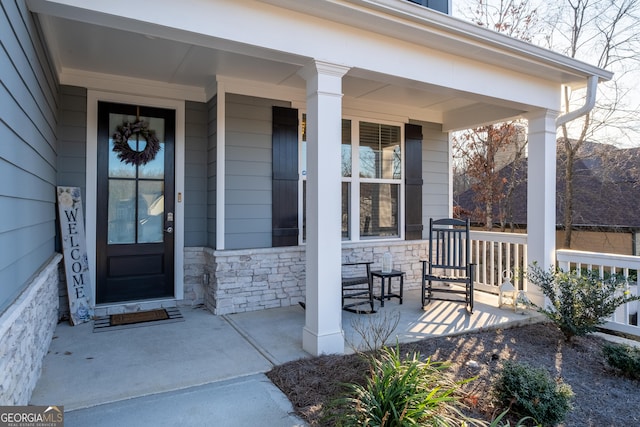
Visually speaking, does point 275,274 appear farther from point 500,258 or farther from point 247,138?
point 500,258

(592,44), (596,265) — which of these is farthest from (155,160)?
(592,44)

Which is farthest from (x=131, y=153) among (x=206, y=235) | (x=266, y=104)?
(x=266, y=104)

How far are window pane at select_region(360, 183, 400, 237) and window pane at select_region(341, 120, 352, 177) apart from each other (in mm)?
311

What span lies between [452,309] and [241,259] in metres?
2.50

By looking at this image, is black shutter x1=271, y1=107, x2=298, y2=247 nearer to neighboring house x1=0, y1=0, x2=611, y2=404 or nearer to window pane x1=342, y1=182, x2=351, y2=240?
neighboring house x1=0, y1=0, x2=611, y2=404

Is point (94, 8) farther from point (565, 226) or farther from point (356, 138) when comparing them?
point (565, 226)

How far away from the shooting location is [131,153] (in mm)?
4340

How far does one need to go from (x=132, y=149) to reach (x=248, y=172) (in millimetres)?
1304

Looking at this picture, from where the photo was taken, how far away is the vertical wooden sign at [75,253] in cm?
392

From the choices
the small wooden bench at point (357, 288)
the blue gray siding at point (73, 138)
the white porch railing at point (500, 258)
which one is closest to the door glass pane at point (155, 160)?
the blue gray siding at point (73, 138)

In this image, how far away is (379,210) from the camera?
5.40 m

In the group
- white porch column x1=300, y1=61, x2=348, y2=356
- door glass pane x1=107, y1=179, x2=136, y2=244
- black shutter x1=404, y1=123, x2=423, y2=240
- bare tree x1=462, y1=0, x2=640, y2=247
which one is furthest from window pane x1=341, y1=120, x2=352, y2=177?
bare tree x1=462, y1=0, x2=640, y2=247

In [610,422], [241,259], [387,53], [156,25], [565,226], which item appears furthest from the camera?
[565,226]

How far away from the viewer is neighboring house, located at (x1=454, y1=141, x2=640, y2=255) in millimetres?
8741
